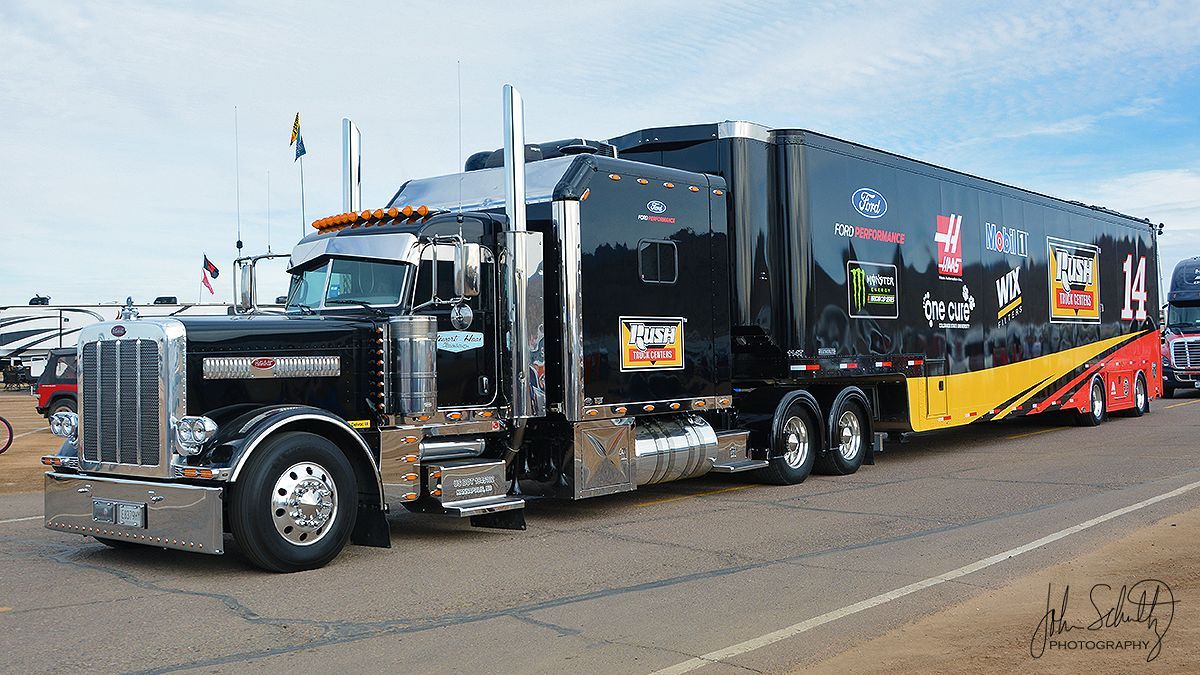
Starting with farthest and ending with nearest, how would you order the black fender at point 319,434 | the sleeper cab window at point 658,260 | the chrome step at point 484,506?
the sleeper cab window at point 658,260
the chrome step at point 484,506
the black fender at point 319,434

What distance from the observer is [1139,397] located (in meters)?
22.6

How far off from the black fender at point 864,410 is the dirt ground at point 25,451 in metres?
9.55

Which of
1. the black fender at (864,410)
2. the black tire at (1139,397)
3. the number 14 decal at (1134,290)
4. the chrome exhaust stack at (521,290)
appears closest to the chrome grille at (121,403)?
the chrome exhaust stack at (521,290)

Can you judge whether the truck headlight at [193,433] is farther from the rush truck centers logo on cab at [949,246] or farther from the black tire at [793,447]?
the rush truck centers logo on cab at [949,246]

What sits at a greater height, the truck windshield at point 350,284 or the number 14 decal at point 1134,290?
the number 14 decal at point 1134,290

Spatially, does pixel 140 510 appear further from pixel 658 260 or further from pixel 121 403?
pixel 658 260

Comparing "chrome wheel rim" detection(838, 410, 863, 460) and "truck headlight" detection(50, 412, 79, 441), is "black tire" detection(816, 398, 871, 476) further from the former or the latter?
"truck headlight" detection(50, 412, 79, 441)

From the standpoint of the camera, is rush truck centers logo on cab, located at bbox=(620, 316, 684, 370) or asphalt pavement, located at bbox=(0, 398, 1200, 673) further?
rush truck centers logo on cab, located at bbox=(620, 316, 684, 370)

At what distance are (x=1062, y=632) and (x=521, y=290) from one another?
5.49 m

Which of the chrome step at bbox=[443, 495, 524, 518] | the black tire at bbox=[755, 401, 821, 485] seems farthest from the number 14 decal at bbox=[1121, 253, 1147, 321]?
the chrome step at bbox=[443, 495, 524, 518]

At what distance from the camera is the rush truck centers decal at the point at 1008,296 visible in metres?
17.2

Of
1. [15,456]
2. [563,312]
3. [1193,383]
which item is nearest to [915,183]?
[563,312]

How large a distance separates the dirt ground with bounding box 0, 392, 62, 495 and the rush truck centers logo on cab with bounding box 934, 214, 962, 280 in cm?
1190

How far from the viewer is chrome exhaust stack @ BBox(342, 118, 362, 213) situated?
12281 millimetres
